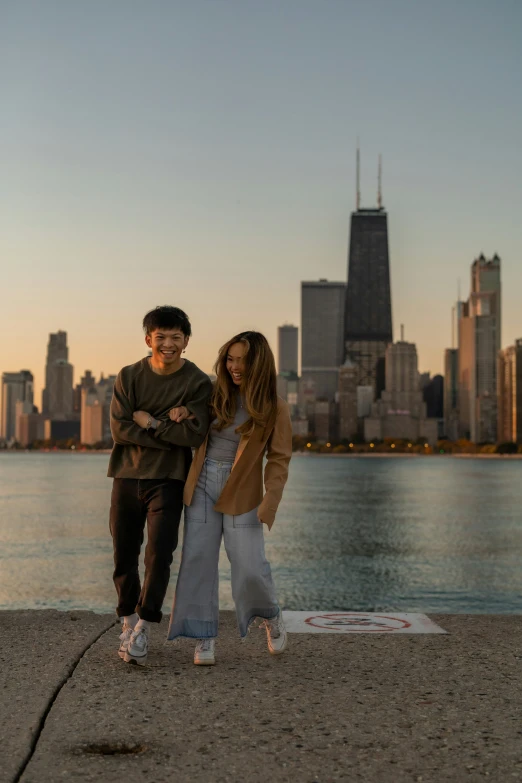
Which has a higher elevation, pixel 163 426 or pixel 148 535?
pixel 163 426

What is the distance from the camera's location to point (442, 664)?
5.26m

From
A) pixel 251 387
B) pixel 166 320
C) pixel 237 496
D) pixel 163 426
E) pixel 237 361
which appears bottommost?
pixel 237 496

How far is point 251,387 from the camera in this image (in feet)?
17.8

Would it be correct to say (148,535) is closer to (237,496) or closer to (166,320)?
(237,496)

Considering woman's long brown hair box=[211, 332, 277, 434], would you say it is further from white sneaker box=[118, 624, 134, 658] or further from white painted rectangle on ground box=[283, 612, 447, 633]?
white painted rectangle on ground box=[283, 612, 447, 633]

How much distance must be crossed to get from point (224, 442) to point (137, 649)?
1297 millimetres

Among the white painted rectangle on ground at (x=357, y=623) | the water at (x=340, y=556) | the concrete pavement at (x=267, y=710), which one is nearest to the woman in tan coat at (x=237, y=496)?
the concrete pavement at (x=267, y=710)

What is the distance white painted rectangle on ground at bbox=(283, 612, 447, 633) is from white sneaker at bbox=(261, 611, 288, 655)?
849mm

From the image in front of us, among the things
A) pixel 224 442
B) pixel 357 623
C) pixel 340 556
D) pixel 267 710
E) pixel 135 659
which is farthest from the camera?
pixel 340 556

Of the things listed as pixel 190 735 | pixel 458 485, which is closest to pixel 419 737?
pixel 190 735

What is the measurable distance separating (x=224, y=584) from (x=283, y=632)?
16905mm

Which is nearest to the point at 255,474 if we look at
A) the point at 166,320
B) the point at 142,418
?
the point at 142,418

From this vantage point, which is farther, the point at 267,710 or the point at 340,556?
the point at 340,556

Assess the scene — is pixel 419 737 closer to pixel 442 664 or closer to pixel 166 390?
pixel 442 664
